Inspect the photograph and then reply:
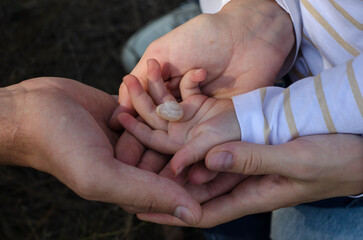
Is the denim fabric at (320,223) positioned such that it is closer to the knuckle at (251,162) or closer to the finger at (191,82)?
the knuckle at (251,162)

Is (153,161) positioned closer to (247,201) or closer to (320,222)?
(247,201)

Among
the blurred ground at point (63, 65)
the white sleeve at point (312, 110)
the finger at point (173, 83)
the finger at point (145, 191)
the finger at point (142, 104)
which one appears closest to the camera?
the finger at point (145, 191)

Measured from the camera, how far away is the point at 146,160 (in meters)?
1.10

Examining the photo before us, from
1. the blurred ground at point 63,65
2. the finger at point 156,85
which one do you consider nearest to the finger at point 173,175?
the finger at point 156,85

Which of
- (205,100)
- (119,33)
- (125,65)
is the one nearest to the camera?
(205,100)

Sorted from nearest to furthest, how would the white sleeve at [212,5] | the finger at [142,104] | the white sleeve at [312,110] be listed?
the white sleeve at [312,110]
the finger at [142,104]
the white sleeve at [212,5]

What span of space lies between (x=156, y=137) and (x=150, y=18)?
168cm

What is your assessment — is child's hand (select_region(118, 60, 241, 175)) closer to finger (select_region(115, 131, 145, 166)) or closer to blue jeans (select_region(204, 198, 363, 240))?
finger (select_region(115, 131, 145, 166))

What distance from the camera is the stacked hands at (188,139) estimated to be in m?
0.91

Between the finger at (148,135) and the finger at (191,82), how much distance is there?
A: 172 millimetres

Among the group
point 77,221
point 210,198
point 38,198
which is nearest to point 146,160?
point 210,198

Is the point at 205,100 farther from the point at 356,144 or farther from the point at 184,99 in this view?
the point at 356,144

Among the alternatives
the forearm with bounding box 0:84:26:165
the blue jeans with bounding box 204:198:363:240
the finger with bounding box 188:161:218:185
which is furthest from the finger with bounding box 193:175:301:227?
the forearm with bounding box 0:84:26:165

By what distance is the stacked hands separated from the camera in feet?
2.99
